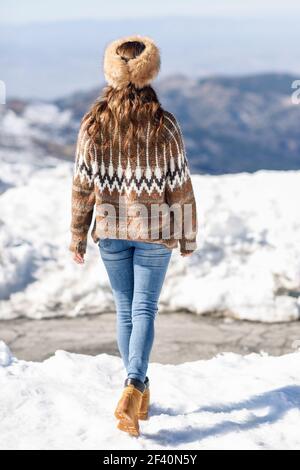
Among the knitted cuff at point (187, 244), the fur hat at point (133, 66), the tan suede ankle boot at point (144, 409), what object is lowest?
the tan suede ankle boot at point (144, 409)

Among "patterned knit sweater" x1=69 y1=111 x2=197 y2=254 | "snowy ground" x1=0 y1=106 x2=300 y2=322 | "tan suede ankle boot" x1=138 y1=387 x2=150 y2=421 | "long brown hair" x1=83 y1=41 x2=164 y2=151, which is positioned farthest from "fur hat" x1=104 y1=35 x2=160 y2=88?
"snowy ground" x1=0 y1=106 x2=300 y2=322

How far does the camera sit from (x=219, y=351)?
16.0 feet

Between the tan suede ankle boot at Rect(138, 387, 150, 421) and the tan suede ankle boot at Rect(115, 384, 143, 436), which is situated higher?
the tan suede ankle boot at Rect(138, 387, 150, 421)

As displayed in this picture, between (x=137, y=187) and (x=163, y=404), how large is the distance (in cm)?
122

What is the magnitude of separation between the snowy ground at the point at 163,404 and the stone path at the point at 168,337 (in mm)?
407

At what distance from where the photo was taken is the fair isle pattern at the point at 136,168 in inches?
122

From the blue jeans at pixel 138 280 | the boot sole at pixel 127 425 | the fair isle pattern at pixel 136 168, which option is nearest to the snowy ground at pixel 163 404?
the boot sole at pixel 127 425

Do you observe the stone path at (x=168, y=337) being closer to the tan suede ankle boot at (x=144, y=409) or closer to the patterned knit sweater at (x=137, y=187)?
the tan suede ankle boot at (x=144, y=409)

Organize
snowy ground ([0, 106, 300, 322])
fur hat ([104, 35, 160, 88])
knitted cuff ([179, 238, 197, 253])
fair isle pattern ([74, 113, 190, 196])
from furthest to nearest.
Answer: snowy ground ([0, 106, 300, 322]) < knitted cuff ([179, 238, 197, 253]) < fair isle pattern ([74, 113, 190, 196]) < fur hat ([104, 35, 160, 88])

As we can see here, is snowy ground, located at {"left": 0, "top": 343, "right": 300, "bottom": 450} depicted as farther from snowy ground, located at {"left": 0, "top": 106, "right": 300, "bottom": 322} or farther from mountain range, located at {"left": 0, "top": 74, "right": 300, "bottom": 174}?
mountain range, located at {"left": 0, "top": 74, "right": 300, "bottom": 174}

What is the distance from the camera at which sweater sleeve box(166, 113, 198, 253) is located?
10.2 ft

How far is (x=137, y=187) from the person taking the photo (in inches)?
123

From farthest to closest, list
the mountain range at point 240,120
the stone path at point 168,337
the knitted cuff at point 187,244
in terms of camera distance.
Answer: the mountain range at point 240,120, the stone path at point 168,337, the knitted cuff at point 187,244

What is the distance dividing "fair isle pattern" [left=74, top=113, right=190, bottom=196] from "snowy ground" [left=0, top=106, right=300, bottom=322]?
8.63 ft
